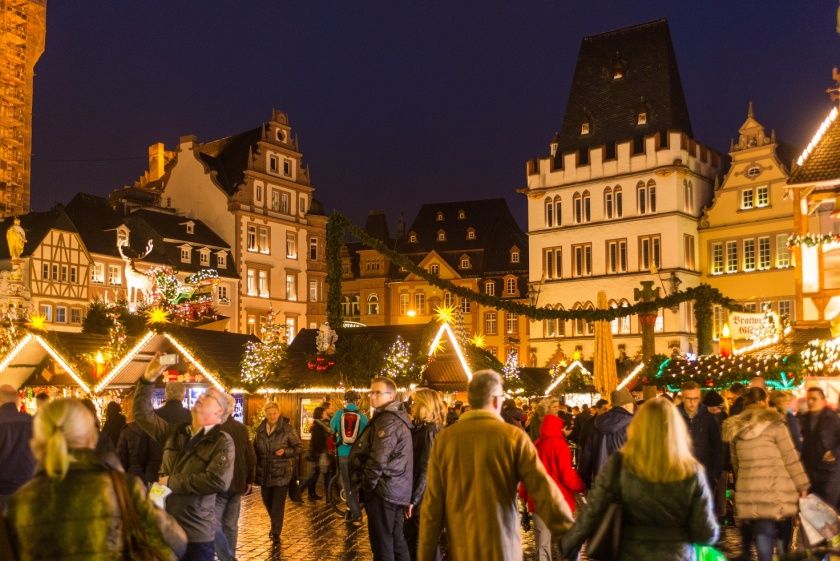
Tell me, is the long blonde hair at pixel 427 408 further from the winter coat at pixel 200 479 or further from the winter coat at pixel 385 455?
the winter coat at pixel 200 479

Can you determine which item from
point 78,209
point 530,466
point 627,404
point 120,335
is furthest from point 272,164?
point 530,466

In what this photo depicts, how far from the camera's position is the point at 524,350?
63906mm

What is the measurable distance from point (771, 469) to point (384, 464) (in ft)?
9.58

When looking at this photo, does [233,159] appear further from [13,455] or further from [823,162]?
[13,455]

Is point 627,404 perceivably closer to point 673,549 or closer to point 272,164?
point 673,549

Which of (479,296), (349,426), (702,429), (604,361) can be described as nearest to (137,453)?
(349,426)

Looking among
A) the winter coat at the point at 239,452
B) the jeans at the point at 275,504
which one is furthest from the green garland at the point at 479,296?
the winter coat at the point at 239,452

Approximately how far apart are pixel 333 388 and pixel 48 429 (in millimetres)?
14284

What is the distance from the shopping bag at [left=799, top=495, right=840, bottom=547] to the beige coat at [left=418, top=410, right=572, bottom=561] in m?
2.31

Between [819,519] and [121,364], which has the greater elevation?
[121,364]

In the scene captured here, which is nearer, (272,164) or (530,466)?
(530,466)

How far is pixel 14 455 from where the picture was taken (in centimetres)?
857

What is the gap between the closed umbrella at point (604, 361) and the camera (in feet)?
81.8

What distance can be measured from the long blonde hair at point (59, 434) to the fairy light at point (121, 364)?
15380 mm
